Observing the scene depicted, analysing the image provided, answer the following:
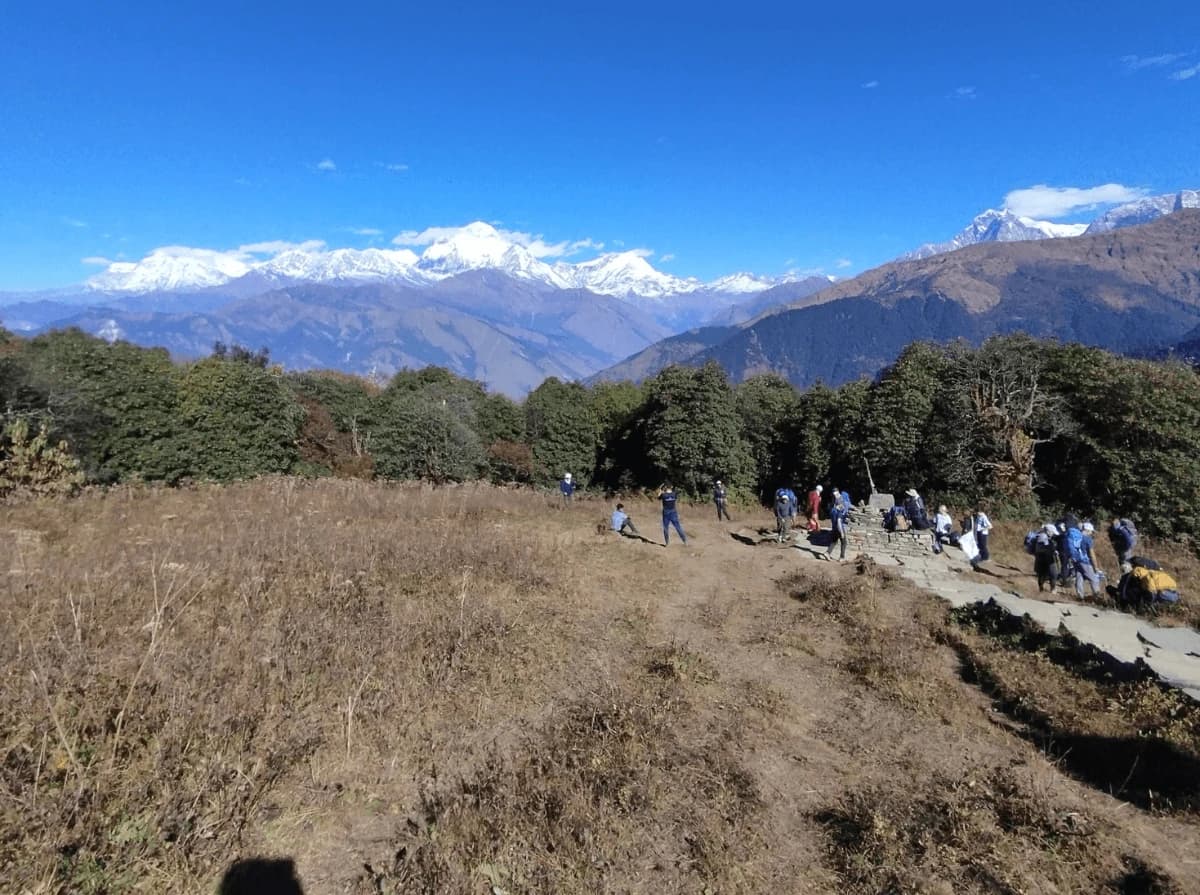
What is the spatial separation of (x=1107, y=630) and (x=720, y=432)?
2405cm

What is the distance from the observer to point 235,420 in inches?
1292

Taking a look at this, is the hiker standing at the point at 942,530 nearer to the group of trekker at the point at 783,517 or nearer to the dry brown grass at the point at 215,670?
the group of trekker at the point at 783,517

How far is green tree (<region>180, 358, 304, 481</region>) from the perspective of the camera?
1256 inches

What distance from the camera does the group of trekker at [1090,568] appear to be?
11.4 meters

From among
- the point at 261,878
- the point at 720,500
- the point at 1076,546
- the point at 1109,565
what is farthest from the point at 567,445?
the point at 261,878

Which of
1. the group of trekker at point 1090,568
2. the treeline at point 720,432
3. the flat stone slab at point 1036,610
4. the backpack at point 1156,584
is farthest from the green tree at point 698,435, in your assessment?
the backpack at point 1156,584

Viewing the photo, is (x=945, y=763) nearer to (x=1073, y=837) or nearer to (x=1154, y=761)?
(x=1073, y=837)

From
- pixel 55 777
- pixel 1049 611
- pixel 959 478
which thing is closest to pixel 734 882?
pixel 55 777

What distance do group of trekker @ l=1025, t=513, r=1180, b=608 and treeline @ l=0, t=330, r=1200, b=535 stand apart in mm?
8864

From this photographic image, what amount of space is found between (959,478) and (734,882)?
1014 inches

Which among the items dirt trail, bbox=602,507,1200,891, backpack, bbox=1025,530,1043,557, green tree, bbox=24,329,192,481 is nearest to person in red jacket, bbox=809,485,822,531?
backpack, bbox=1025,530,1043,557

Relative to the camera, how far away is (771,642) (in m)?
9.77

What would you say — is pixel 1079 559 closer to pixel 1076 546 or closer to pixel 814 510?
pixel 1076 546

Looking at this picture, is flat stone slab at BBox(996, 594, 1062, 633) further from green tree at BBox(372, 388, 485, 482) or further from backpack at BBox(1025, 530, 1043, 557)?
green tree at BBox(372, 388, 485, 482)
